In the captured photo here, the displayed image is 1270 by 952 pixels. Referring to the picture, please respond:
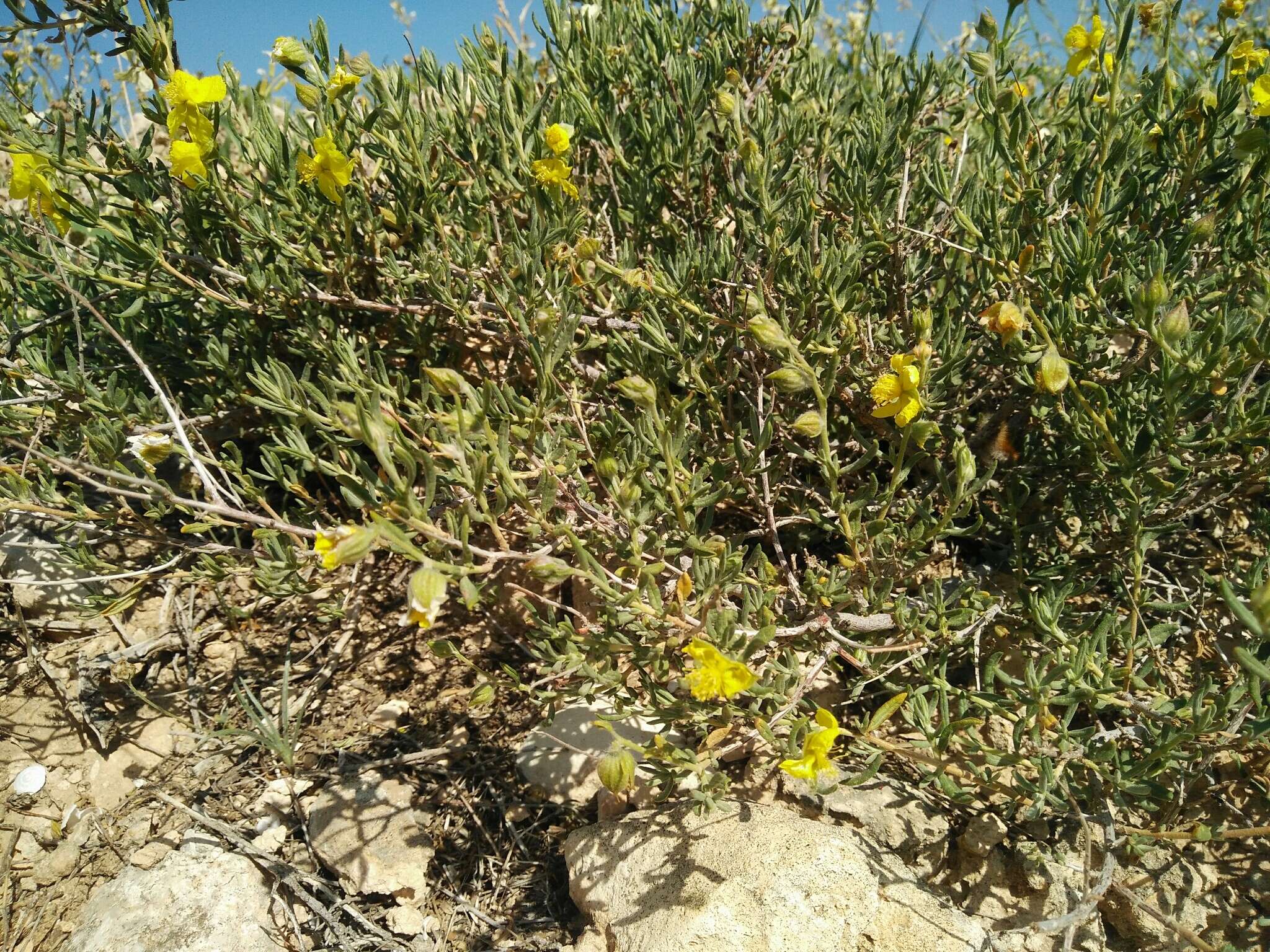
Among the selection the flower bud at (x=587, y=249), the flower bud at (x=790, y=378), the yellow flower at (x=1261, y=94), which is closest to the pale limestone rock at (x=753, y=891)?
the flower bud at (x=790, y=378)

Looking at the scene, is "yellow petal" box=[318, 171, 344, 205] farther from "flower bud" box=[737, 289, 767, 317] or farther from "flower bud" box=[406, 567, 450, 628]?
"flower bud" box=[406, 567, 450, 628]

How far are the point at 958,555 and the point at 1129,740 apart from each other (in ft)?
2.72

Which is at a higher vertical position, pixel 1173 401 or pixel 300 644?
pixel 1173 401

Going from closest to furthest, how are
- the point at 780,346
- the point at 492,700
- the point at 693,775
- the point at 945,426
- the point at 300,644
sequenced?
the point at 780,346 → the point at 693,775 → the point at 945,426 → the point at 492,700 → the point at 300,644

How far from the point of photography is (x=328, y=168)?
91.7 inches

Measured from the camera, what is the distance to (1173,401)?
193 centimetres

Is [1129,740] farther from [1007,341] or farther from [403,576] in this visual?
[403,576]

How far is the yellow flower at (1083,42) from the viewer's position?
2.30 metres

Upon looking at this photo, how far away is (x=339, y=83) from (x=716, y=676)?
6.00ft

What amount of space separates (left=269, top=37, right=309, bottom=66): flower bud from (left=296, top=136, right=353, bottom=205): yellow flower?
0.68 feet

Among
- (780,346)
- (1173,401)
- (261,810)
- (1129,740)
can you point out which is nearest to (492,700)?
(261,810)

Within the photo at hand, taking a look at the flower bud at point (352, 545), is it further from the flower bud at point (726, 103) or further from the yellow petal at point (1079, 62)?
the yellow petal at point (1079, 62)

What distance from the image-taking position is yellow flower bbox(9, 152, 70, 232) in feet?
7.41

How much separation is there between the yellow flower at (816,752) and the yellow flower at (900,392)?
27.2 inches
